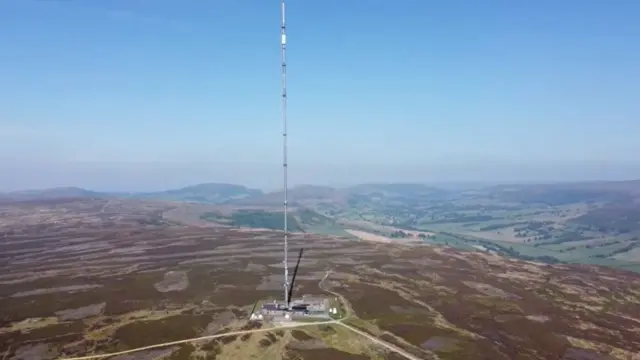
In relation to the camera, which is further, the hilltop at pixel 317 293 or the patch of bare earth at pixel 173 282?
the patch of bare earth at pixel 173 282

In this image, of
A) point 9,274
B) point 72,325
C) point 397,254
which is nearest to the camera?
point 72,325

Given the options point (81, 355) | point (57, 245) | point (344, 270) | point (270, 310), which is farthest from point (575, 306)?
point (57, 245)

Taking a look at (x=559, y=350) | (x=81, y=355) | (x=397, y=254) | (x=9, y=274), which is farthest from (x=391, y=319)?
(x=9, y=274)

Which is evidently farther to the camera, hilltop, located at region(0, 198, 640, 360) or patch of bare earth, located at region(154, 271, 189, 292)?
patch of bare earth, located at region(154, 271, 189, 292)

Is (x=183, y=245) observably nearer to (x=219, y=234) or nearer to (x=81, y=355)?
(x=219, y=234)

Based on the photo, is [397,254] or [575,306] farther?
[397,254]

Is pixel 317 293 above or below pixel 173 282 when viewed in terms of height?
above

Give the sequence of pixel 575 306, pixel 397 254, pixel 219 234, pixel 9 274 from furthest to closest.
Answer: pixel 219 234 → pixel 397 254 → pixel 9 274 → pixel 575 306

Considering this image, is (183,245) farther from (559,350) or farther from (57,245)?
(559,350)

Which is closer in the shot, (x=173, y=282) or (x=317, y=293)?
(x=317, y=293)
